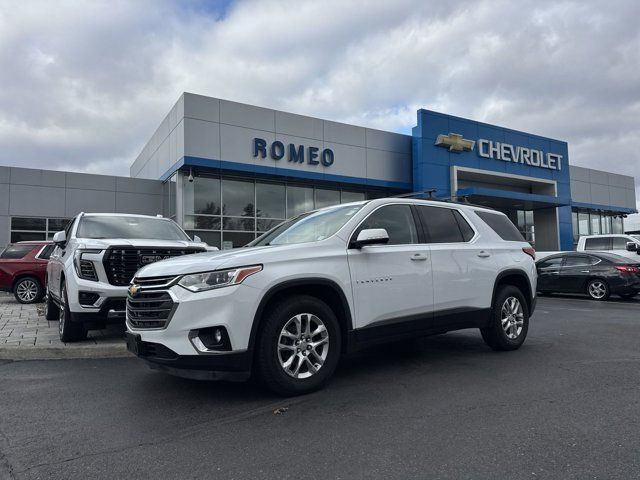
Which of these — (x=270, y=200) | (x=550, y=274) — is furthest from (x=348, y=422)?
(x=270, y=200)

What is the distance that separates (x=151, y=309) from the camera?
435cm

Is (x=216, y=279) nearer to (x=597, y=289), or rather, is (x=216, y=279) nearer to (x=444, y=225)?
(x=444, y=225)

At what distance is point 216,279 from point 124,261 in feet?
10.5

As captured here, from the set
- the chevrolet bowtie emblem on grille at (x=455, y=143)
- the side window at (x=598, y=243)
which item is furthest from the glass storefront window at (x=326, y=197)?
the side window at (x=598, y=243)

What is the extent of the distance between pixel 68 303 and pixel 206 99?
1370 centimetres

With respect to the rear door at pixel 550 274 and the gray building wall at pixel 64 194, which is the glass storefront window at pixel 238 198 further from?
the rear door at pixel 550 274

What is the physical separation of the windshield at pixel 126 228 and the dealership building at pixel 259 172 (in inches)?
408

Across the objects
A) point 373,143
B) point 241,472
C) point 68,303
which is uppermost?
point 373,143

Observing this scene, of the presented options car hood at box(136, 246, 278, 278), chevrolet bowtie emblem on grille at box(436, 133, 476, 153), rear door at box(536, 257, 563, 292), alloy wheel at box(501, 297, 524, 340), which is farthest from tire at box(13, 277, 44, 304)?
chevrolet bowtie emblem on grille at box(436, 133, 476, 153)

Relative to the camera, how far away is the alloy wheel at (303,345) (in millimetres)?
4332

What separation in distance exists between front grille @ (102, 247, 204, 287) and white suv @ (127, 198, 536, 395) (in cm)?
219

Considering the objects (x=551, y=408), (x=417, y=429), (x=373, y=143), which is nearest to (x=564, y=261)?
(x=373, y=143)

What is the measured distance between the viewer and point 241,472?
9.80 feet

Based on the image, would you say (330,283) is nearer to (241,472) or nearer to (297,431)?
(297,431)
